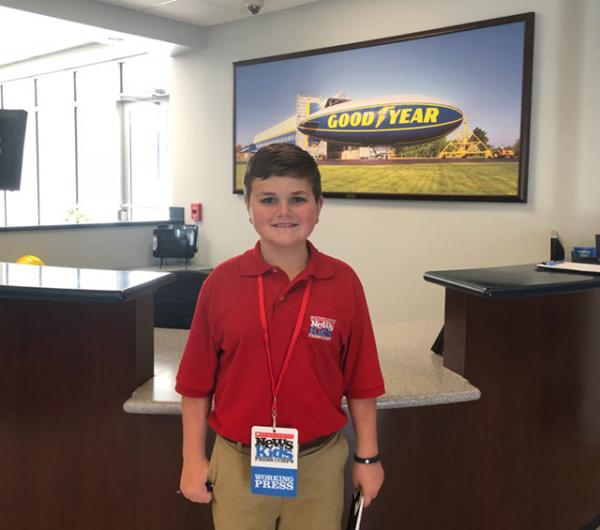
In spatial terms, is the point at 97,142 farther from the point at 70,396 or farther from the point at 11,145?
the point at 70,396

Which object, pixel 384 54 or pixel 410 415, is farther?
pixel 384 54

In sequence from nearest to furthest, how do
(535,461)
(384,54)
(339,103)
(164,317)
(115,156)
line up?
(535,461) → (164,317) → (384,54) → (339,103) → (115,156)

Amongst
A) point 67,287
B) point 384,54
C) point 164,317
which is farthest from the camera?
point 384,54

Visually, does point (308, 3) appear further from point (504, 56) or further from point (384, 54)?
point (504, 56)

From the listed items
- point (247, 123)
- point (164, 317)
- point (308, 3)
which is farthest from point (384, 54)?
point (164, 317)

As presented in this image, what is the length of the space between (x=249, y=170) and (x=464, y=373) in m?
0.97

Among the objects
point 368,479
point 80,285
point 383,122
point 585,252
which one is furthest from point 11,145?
point 585,252

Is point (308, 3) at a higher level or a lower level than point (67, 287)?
higher

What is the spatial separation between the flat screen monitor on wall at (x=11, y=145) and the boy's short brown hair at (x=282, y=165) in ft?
6.68

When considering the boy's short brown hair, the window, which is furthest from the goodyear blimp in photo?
the boy's short brown hair

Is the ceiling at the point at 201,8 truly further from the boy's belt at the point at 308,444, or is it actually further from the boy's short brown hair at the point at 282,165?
the boy's belt at the point at 308,444

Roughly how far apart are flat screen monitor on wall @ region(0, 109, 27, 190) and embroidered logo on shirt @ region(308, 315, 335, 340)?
7.23 feet

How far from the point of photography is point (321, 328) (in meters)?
1.25

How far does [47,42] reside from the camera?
5.64 m
